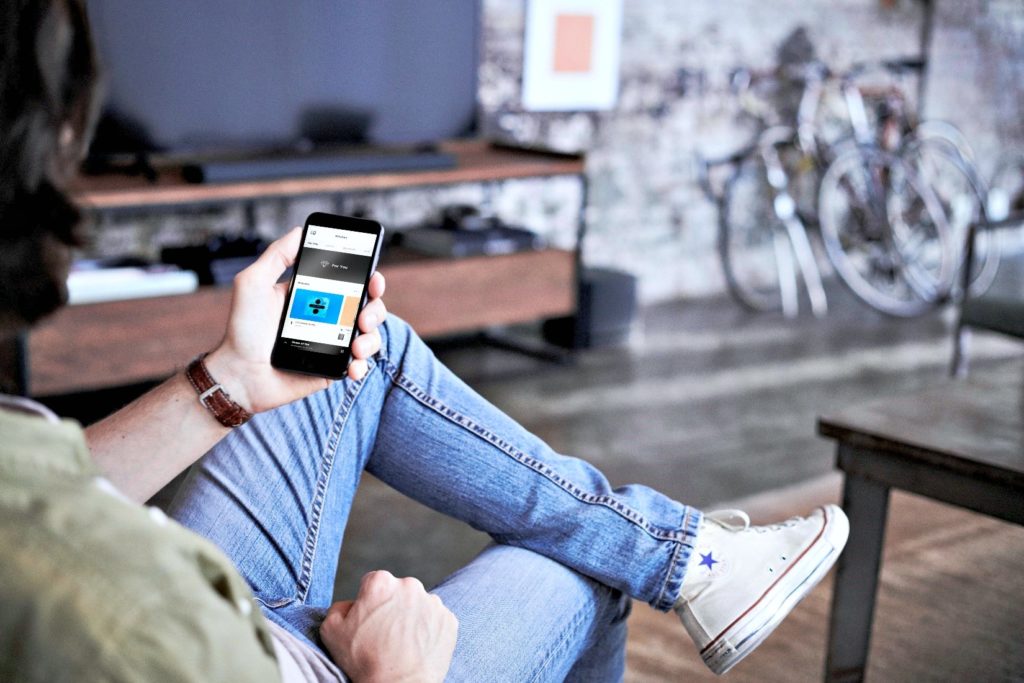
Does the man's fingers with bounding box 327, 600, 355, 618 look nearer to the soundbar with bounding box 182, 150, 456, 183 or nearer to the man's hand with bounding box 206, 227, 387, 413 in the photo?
the man's hand with bounding box 206, 227, 387, 413

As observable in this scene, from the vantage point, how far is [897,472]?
161 centimetres

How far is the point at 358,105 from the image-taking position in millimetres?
3344

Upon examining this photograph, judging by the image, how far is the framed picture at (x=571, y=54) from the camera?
409 cm

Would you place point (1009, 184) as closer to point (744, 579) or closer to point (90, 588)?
point (744, 579)

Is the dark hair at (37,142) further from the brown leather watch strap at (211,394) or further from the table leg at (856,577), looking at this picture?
the table leg at (856,577)

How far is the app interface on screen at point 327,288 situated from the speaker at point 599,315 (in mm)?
2603

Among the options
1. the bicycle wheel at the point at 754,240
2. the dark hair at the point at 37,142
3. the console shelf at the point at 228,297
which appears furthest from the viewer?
the bicycle wheel at the point at 754,240

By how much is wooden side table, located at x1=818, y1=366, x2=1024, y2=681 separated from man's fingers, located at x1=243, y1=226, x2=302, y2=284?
0.86 meters

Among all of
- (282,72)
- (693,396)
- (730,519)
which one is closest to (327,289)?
(730,519)

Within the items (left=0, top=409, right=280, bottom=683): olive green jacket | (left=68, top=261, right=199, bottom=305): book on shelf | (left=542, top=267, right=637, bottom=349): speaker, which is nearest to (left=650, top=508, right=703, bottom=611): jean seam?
(left=0, top=409, right=280, bottom=683): olive green jacket

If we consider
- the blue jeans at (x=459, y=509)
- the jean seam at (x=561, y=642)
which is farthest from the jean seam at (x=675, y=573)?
the jean seam at (x=561, y=642)

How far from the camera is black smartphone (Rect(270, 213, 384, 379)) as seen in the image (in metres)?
1.08

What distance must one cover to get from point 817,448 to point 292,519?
2.15m

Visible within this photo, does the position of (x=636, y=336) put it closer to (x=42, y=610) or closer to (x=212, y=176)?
(x=212, y=176)
